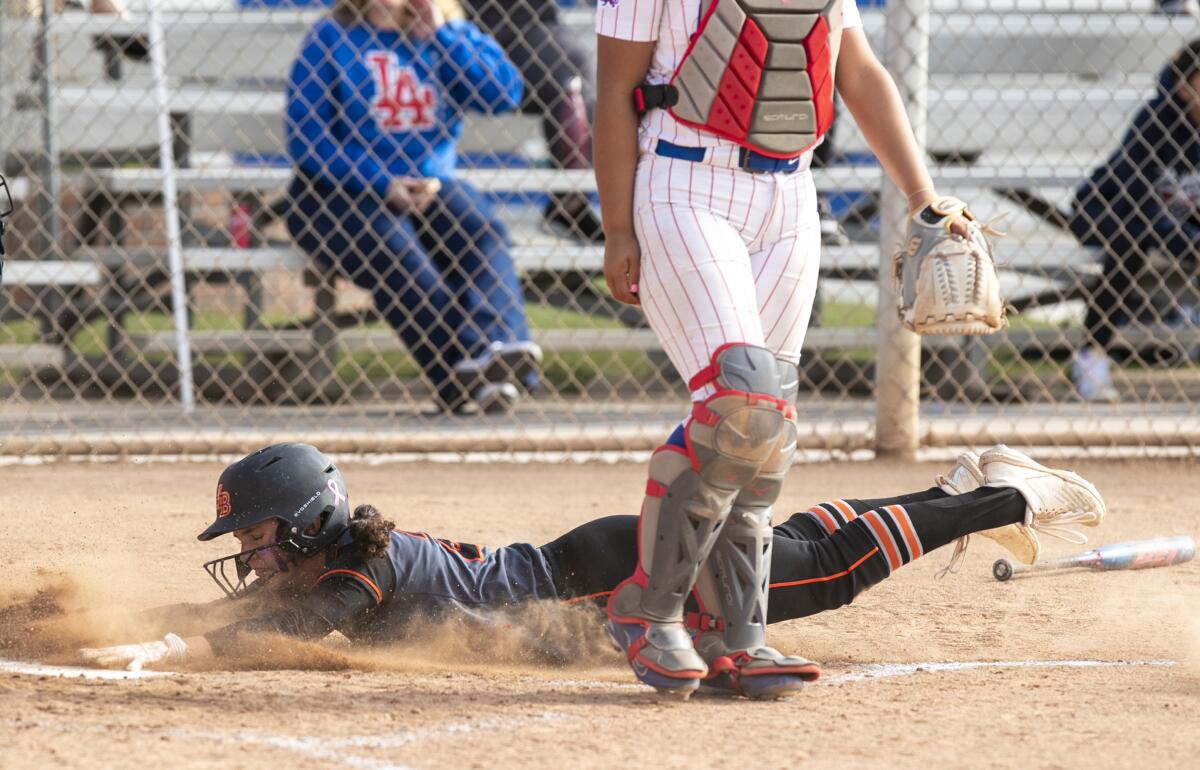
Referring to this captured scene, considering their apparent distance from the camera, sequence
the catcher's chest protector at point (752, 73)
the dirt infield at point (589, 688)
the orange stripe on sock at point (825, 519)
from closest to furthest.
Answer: the dirt infield at point (589, 688) → the catcher's chest protector at point (752, 73) → the orange stripe on sock at point (825, 519)

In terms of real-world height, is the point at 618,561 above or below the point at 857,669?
above

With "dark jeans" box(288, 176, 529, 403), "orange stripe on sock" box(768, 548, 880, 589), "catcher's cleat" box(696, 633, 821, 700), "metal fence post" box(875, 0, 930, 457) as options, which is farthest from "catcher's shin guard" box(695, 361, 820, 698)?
"dark jeans" box(288, 176, 529, 403)

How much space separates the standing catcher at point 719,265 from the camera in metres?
2.88

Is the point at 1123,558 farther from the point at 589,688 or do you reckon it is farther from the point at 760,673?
the point at 589,688

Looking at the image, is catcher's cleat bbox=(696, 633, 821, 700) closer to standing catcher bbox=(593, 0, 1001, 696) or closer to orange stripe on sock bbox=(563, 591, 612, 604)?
standing catcher bbox=(593, 0, 1001, 696)

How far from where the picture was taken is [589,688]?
3121 mm

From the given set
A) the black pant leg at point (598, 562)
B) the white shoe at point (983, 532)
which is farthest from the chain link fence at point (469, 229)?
the black pant leg at point (598, 562)

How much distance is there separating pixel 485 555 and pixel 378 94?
151 inches

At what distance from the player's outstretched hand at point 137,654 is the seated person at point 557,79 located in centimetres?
471

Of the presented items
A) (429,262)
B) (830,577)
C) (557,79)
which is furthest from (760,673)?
(557,79)

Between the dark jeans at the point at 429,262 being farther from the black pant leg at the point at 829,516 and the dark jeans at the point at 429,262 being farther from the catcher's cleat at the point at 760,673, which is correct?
the catcher's cleat at the point at 760,673

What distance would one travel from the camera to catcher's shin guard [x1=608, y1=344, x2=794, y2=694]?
2.82m

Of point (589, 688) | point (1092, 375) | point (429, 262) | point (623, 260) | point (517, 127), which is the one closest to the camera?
point (623, 260)

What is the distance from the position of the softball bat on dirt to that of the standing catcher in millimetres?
1580
